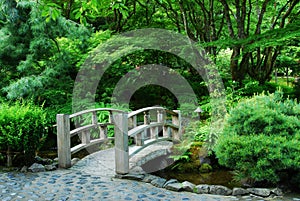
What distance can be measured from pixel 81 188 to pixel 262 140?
2673 mm

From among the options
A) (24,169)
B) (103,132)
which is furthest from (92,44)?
(24,169)

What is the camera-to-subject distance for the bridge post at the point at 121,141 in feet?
16.1

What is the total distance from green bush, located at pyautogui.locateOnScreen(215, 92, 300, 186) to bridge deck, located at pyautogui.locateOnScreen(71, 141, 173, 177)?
1848mm

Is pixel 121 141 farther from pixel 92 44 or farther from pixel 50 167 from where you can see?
pixel 92 44

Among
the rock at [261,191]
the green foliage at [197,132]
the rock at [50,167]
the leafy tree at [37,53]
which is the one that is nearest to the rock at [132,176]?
the rock at [50,167]

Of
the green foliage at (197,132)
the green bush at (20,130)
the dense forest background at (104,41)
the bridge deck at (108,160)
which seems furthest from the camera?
the dense forest background at (104,41)

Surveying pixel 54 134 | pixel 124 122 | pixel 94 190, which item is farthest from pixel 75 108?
pixel 94 190

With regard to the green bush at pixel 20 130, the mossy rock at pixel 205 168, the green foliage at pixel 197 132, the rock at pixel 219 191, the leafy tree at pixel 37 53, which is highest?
the leafy tree at pixel 37 53

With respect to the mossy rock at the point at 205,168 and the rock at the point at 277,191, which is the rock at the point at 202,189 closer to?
the rock at the point at 277,191

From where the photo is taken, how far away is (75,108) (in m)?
8.88

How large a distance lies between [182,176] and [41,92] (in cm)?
488

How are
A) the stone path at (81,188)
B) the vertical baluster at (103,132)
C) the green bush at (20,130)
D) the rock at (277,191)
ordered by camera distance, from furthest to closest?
the vertical baluster at (103,132)
the green bush at (20,130)
the rock at (277,191)
the stone path at (81,188)

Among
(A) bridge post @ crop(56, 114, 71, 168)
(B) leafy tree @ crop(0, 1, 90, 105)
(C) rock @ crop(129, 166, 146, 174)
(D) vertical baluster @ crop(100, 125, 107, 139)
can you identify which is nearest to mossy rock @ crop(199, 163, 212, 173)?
(C) rock @ crop(129, 166, 146, 174)

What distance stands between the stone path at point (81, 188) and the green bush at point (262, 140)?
0.47 metres
